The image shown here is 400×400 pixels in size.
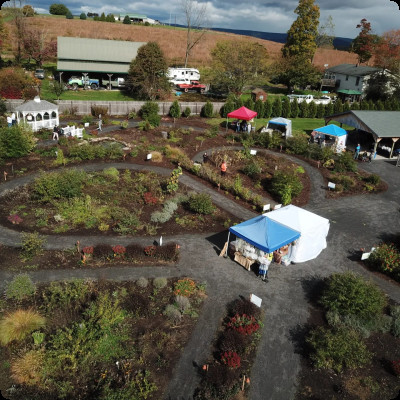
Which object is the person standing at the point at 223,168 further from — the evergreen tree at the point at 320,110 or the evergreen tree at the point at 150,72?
the evergreen tree at the point at 320,110

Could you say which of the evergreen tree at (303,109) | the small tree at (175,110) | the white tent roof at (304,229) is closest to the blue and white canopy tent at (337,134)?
the evergreen tree at (303,109)

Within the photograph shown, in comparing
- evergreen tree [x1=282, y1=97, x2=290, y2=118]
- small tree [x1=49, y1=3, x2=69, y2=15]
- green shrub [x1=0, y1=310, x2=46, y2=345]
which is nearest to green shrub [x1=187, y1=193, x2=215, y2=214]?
green shrub [x1=0, y1=310, x2=46, y2=345]

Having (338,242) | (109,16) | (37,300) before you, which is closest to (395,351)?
(338,242)

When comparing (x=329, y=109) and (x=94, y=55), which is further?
(x=329, y=109)

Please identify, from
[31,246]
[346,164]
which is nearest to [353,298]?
[31,246]

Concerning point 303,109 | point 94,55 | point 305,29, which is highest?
point 305,29

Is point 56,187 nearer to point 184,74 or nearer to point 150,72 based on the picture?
point 150,72
